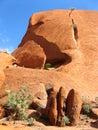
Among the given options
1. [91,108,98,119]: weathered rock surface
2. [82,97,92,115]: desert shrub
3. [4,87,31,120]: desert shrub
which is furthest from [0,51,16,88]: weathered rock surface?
[91,108,98,119]: weathered rock surface

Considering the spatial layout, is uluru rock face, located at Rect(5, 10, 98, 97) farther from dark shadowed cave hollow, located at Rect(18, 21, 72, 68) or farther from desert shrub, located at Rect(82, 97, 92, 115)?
desert shrub, located at Rect(82, 97, 92, 115)

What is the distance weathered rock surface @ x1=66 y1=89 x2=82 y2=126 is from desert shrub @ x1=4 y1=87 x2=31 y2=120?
6.63 feet

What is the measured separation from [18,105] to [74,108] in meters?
2.61

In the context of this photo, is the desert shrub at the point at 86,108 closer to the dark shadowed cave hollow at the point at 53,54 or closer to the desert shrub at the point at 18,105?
the desert shrub at the point at 18,105

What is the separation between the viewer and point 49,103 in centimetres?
1792

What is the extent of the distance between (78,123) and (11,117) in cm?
309

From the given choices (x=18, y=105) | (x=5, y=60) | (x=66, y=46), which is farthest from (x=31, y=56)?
(x=18, y=105)

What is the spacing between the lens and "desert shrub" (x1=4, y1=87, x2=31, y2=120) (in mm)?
17859

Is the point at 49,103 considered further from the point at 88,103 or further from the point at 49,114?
the point at 88,103

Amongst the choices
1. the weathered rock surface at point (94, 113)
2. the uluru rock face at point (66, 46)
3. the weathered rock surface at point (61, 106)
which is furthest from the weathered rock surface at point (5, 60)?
the weathered rock surface at point (94, 113)

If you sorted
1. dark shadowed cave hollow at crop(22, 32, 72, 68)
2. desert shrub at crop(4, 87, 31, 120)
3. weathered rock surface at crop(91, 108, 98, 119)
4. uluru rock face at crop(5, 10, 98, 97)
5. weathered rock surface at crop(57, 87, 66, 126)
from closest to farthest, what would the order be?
weathered rock surface at crop(57, 87, 66, 126), desert shrub at crop(4, 87, 31, 120), weathered rock surface at crop(91, 108, 98, 119), uluru rock face at crop(5, 10, 98, 97), dark shadowed cave hollow at crop(22, 32, 72, 68)

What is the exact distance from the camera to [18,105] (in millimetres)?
18062

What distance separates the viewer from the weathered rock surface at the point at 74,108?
17609 millimetres

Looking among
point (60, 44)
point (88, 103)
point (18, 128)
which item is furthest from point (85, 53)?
point (18, 128)
